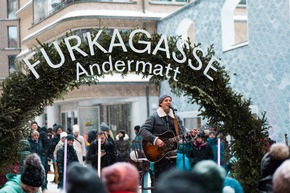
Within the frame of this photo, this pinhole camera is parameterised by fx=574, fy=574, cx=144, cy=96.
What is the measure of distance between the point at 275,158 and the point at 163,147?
11.2 ft

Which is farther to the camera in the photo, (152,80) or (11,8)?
(11,8)

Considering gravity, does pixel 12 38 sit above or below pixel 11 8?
below

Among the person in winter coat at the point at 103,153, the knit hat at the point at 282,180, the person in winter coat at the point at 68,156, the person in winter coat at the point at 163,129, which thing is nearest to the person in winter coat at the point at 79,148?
the person in winter coat at the point at 68,156

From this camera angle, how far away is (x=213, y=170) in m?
3.12

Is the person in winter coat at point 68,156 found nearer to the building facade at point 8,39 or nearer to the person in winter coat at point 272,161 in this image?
the person in winter coat at point 272,161

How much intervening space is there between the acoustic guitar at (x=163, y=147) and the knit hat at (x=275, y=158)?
3217 millimetres

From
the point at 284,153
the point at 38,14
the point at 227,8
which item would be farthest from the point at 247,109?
the point at 38,14

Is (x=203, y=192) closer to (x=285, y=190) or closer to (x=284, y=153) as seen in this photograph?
(x=285, y=190)

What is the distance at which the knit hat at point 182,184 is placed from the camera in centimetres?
240

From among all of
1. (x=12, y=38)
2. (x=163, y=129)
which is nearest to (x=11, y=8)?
(x=12, y=38)

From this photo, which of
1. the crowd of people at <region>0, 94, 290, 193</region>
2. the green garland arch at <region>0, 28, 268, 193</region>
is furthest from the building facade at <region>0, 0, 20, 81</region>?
the green garland arch at <region>0, 28, 268, 193</region>

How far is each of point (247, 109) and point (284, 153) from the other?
3.51m

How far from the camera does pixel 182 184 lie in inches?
95.4

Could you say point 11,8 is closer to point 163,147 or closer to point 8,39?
point 8,39
